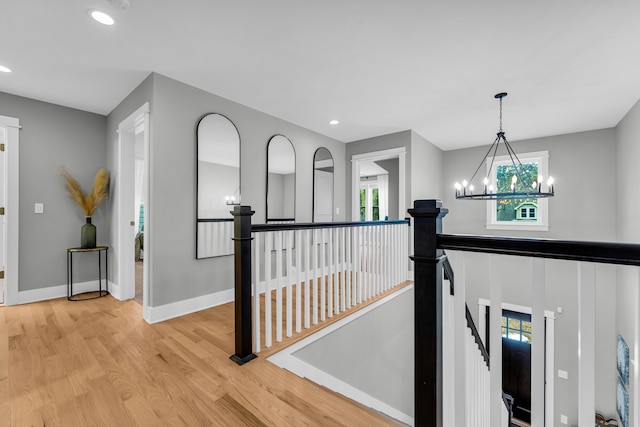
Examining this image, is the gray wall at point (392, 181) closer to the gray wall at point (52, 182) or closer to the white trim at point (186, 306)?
the white trim at point (186, 306)

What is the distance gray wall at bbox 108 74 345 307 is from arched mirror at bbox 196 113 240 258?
3.0 inches

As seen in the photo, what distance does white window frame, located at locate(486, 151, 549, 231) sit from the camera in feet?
16.2

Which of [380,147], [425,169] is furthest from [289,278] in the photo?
[425,169]

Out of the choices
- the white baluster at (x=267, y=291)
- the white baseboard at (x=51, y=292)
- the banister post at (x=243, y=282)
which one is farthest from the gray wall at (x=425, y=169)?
the white baseboard at (x=51, y=292)

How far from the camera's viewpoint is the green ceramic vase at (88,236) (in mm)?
3402

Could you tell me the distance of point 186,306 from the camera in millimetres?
2873

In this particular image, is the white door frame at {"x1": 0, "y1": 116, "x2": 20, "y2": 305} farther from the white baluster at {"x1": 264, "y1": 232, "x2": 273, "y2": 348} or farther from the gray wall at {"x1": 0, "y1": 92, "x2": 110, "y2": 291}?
the white baluster at {"x1": 264, "y1": 232, "x2": 273, "y2": 348}

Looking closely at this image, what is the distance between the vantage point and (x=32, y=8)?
6.03 feet

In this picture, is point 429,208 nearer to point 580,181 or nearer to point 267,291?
point 267,291

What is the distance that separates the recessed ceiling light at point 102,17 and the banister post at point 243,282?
154 centimetres

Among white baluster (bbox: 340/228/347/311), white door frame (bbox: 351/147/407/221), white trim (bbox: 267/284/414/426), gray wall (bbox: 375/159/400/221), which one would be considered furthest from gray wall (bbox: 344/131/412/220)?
white trim (bbox: 267/284/414/426)

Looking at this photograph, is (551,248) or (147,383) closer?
(551,248)

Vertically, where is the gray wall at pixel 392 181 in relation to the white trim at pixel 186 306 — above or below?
above

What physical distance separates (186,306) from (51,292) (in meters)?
1.88
